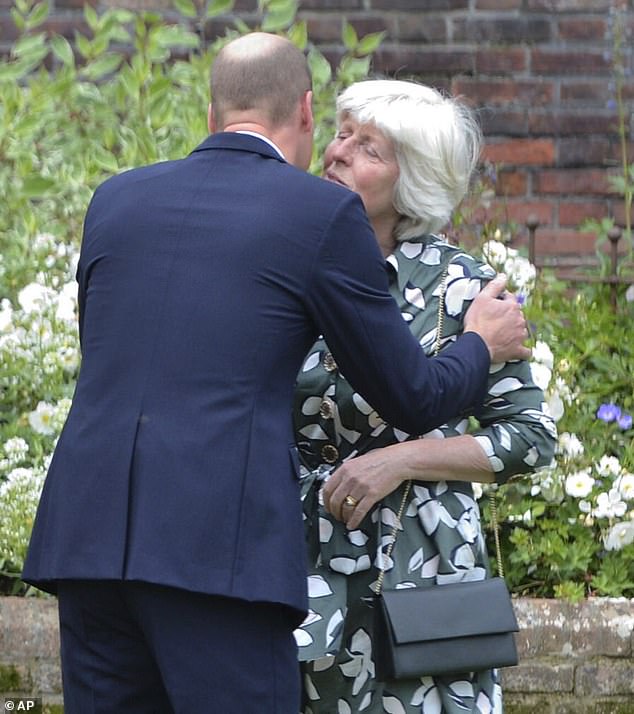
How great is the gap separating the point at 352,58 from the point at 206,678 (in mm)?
3147

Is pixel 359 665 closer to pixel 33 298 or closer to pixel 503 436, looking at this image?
pixel 503 436

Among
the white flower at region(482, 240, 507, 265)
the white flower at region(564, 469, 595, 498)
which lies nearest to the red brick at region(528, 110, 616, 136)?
the white flower at region(482, 240, 507, 265)

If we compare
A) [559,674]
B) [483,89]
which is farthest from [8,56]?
[559,674]

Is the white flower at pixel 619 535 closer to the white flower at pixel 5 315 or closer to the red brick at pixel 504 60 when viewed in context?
the white flower at pixel 5 315

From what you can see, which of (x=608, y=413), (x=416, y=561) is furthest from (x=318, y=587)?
(x=608, y=413)

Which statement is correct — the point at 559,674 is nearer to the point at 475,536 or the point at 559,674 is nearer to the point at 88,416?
the point at 475,536

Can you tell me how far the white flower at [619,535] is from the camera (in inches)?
140

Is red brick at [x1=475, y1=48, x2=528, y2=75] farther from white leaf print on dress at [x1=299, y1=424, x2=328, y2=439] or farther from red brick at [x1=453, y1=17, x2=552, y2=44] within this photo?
white leaf print on dress at [x1=299, y1=424, x2=328, y2=439]

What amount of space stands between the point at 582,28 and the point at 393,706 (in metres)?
3.15

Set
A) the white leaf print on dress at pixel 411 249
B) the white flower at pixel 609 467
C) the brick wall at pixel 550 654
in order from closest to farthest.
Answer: the white leaf print on dress at pixel 411 249, the brick wall at pixel 550 654, the white flower at pixel 609 467

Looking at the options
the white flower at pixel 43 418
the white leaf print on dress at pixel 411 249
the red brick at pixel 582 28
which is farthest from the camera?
the red brick at pixel 582 28

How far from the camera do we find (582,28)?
4.86 m

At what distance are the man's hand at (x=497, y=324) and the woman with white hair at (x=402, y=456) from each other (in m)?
0.05

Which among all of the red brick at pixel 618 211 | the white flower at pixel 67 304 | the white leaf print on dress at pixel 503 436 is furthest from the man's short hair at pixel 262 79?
the red brick at pixel 618 211
